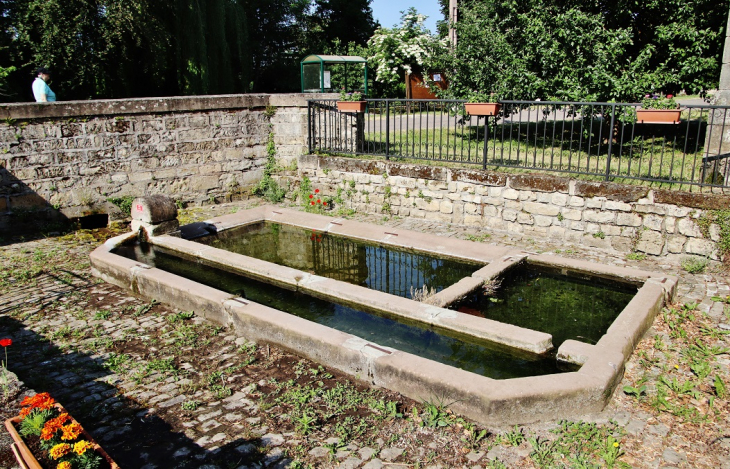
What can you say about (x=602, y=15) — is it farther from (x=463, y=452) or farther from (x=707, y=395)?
(x=463, y=452)

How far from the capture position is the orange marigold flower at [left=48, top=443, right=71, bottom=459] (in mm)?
2754

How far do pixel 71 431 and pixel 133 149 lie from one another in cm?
760

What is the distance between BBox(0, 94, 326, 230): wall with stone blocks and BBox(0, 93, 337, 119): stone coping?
0.05 feet

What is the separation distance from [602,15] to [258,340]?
9314 millimetres

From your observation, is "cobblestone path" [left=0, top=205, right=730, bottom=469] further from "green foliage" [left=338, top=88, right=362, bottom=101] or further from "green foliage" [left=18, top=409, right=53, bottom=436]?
"green foliage" [left=338, top=88, right=362, bottom=101]

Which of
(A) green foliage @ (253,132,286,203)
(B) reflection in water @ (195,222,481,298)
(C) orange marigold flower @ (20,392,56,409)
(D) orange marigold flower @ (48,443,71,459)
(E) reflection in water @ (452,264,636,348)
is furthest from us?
(A) green foliage @ (253,132,286,203)

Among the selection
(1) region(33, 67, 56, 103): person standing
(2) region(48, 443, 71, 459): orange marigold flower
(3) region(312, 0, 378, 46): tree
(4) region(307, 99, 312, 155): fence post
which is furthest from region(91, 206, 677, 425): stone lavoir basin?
(3) region(312, 0, 378, 46): tree

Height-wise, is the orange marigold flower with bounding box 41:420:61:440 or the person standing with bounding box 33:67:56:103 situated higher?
the person standing with bounding box 33:67:56:103

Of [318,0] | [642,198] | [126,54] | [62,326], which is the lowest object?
[62,326]

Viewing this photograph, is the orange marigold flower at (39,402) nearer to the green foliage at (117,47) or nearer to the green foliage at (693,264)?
the green foliage at (693,264)

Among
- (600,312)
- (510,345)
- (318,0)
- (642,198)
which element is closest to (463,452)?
(510,345)

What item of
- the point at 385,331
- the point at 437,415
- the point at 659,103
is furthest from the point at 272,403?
the point at 659,103

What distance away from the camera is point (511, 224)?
8.16 meters

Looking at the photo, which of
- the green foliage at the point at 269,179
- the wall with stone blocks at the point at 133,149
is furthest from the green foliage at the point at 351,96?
the green foliage at the point at 269,179
